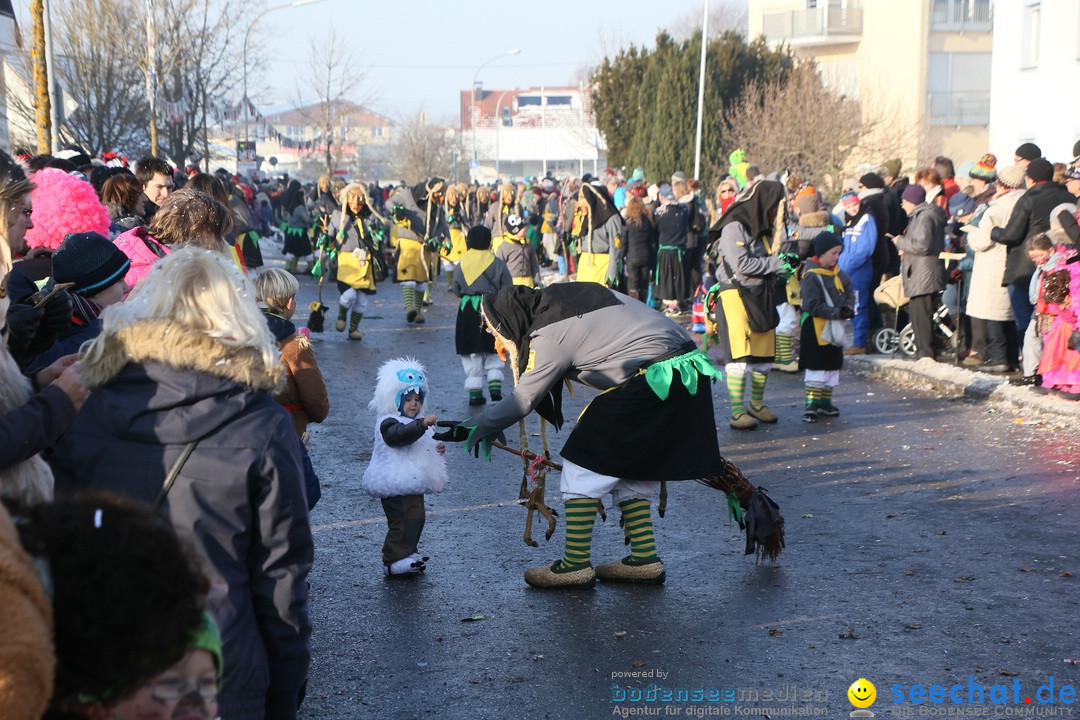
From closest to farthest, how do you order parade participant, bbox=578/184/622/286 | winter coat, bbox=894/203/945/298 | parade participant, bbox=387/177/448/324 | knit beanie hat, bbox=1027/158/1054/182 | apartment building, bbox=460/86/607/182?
knit beanie hat, bbox=1027/158/1054/182
winter coat, bbox=894/203/945/298
parade participant, bbox=578/184/622/286
parade participant, bbox=387/177/448/324
apartment building, bbox=460/86/607/182

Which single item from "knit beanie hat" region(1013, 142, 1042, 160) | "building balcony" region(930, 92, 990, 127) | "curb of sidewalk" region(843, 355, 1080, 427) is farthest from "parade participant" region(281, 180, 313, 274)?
"building balcony" region(930, 92, 990, 127)

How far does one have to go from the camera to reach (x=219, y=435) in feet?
10.2

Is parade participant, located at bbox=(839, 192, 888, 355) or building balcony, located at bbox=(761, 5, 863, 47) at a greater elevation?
building balcony, located at bbox=(761, 5, 863, 47)

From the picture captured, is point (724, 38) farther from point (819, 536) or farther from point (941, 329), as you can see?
point (819, 536)

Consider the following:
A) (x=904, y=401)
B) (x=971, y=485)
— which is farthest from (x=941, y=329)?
(x=971, y=485)

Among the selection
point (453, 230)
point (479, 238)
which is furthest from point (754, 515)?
point (453, 230)

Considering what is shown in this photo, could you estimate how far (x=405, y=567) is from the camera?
6.16 meters

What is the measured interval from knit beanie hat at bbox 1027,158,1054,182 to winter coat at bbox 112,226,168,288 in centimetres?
856

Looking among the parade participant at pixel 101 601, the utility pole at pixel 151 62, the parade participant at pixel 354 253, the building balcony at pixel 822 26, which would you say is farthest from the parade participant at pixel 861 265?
the building balcony at pixel 822 26

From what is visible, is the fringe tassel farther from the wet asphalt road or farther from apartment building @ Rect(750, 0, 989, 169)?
apartment building @ Rect(750, 0, 989, 169)

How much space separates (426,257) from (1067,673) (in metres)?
Result: 13.8

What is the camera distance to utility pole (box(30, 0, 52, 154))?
45.4 ft

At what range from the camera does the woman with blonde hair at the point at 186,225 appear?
5.93m

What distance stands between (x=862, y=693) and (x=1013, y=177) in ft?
28.3
